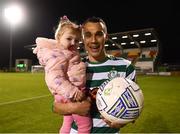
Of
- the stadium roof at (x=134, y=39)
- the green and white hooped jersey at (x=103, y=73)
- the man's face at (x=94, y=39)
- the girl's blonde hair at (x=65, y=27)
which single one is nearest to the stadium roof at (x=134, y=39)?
the stadium roof at (x=134, y=39)

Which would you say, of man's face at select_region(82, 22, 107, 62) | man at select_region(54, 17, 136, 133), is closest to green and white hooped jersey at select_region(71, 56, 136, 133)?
man at select_region(54, 17, 136, 133)

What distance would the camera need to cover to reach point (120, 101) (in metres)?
2.81

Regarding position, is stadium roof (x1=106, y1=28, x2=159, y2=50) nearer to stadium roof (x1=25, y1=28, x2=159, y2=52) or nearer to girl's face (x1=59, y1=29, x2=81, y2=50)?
stadium roof (x1=25, y1=28, x2=159, y2=52)

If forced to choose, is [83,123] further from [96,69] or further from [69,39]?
[69,39]

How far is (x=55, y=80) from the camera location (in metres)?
3.06

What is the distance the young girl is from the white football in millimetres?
254

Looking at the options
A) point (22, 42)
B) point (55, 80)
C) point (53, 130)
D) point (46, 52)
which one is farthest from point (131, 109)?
point (22, 42)

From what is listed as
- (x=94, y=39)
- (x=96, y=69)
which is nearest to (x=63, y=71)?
(x=96, y=69)

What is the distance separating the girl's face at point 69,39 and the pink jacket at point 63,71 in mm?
95

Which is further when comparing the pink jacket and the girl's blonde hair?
the girl's blonde hair

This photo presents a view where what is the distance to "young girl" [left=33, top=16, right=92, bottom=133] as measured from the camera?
3.04 metres

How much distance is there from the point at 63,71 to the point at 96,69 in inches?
13.3

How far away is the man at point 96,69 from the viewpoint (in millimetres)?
3004

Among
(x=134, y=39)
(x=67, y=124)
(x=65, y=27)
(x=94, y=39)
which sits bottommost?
(x=67, y=124)
